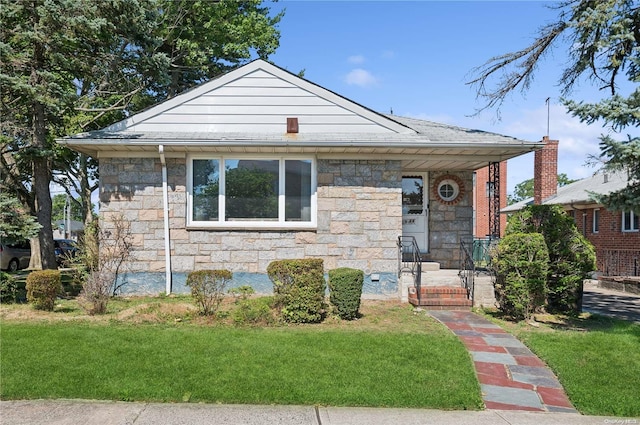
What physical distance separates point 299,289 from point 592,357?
4.06 metres

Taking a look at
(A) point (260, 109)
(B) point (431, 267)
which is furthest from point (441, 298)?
(A) point (260, 109)

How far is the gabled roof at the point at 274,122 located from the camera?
31.3 feet

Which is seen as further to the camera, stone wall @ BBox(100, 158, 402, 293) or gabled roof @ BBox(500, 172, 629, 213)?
gabled roof @ BBox(500, 172, 629, 213)

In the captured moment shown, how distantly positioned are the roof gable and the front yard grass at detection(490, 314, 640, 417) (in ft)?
16.2

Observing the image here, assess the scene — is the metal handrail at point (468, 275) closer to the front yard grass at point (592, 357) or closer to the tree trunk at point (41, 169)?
the front yard grass at point (592, 357)

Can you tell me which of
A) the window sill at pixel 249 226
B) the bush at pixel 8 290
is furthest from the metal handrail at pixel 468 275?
the bush at pixel 8 290

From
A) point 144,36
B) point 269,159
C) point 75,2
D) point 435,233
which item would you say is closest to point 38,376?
point 269,159

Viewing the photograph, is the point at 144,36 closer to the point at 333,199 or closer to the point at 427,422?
the point at 333,199

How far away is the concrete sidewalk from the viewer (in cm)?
400

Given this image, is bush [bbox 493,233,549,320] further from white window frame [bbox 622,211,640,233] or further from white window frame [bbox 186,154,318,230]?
white window frame [bbox 622,211,640,233]

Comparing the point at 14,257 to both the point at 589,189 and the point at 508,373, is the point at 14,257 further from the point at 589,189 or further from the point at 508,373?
the point at 589,189

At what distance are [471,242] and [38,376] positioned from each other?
921 centimetres

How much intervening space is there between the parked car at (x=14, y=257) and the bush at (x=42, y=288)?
13.1 metres

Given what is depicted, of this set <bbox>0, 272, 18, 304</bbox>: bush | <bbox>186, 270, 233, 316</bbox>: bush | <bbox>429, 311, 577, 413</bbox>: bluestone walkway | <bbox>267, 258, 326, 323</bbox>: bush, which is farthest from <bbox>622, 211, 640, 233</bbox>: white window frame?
<bbox>0, 272, 18, 304</bbox>: bush
